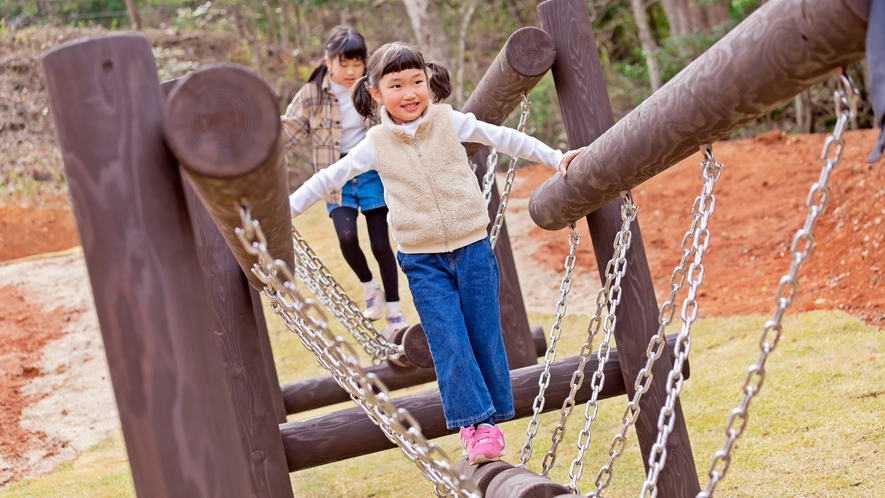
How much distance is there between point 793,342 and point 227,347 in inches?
139

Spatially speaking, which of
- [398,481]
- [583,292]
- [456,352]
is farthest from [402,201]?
[583,292]

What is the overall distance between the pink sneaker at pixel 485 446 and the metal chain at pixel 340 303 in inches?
50.7

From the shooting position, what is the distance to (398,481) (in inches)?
160

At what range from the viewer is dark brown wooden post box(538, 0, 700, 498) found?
112 inches

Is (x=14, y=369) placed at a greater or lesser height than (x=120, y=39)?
lesser

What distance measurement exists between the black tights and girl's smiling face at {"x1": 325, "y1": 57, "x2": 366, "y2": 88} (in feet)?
2.07

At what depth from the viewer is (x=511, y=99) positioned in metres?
3.23

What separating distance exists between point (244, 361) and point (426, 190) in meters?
0.88

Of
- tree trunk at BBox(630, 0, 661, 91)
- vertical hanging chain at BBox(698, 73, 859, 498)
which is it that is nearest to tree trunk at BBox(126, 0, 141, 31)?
tree trunk at BBox(630, 0, 661, 91)

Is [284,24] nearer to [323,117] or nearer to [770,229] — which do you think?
[770,229]

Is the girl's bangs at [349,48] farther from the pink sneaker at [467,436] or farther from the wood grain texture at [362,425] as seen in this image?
the pink sneaker at [467,436]

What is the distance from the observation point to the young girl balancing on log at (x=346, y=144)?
164 inches

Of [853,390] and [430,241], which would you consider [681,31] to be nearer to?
[853,390]

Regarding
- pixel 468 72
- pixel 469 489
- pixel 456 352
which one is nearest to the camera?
pixel 469 489
